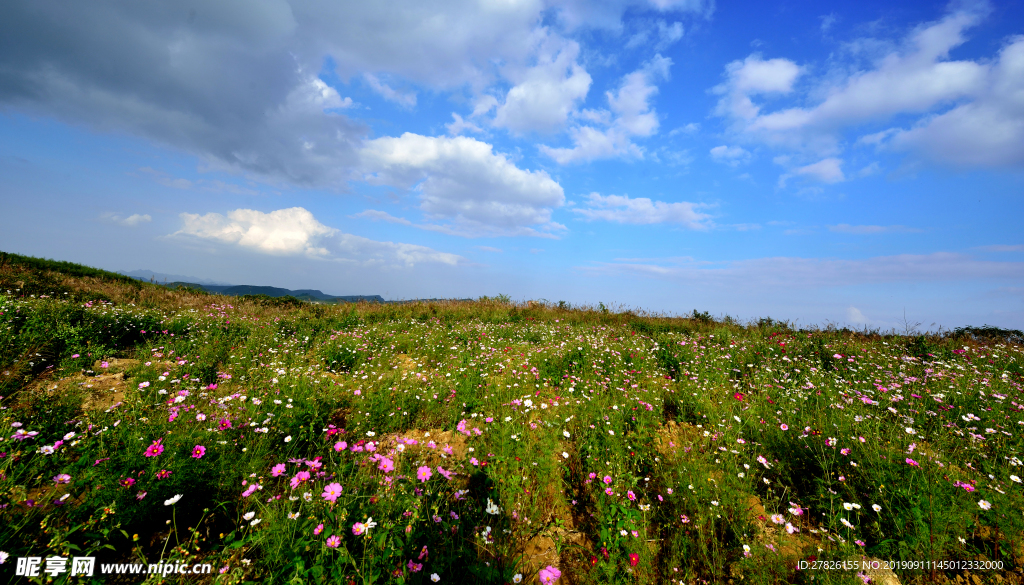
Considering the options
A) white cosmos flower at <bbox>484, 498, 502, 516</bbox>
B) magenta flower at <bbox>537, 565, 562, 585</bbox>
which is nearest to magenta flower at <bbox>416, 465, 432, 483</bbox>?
white cosmos flower at <bbox>484, 498, 502, 516</bbox>

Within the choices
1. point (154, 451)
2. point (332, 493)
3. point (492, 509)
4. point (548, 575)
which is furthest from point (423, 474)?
point (154, 451)

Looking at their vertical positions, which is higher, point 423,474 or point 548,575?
point 423,474

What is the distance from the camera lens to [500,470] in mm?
3225

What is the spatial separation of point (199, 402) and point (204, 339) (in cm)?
405

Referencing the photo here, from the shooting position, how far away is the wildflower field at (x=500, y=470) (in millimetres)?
2260

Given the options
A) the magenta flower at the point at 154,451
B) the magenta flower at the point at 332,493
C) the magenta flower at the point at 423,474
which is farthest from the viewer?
the magenta flower at the point at 423,474

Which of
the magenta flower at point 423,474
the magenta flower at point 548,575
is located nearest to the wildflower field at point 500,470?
the magenta flower at point 423,474

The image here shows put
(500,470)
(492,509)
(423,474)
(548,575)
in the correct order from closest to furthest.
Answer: (548,575), (492,509), (423,474), (500,470)

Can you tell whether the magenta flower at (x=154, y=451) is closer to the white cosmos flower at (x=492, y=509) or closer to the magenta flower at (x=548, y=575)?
the white cosmos flower at (x=492, y=509)

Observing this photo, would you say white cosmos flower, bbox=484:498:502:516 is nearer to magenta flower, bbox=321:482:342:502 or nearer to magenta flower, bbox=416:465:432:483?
magenta flower, bbox=416:465:432:483

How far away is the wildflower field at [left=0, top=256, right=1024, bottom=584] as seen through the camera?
2260 mm

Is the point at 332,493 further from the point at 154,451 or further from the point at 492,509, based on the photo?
the point at 154,451

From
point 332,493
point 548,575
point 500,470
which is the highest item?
point 332,493

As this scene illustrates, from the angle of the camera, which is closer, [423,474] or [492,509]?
[492,509]
